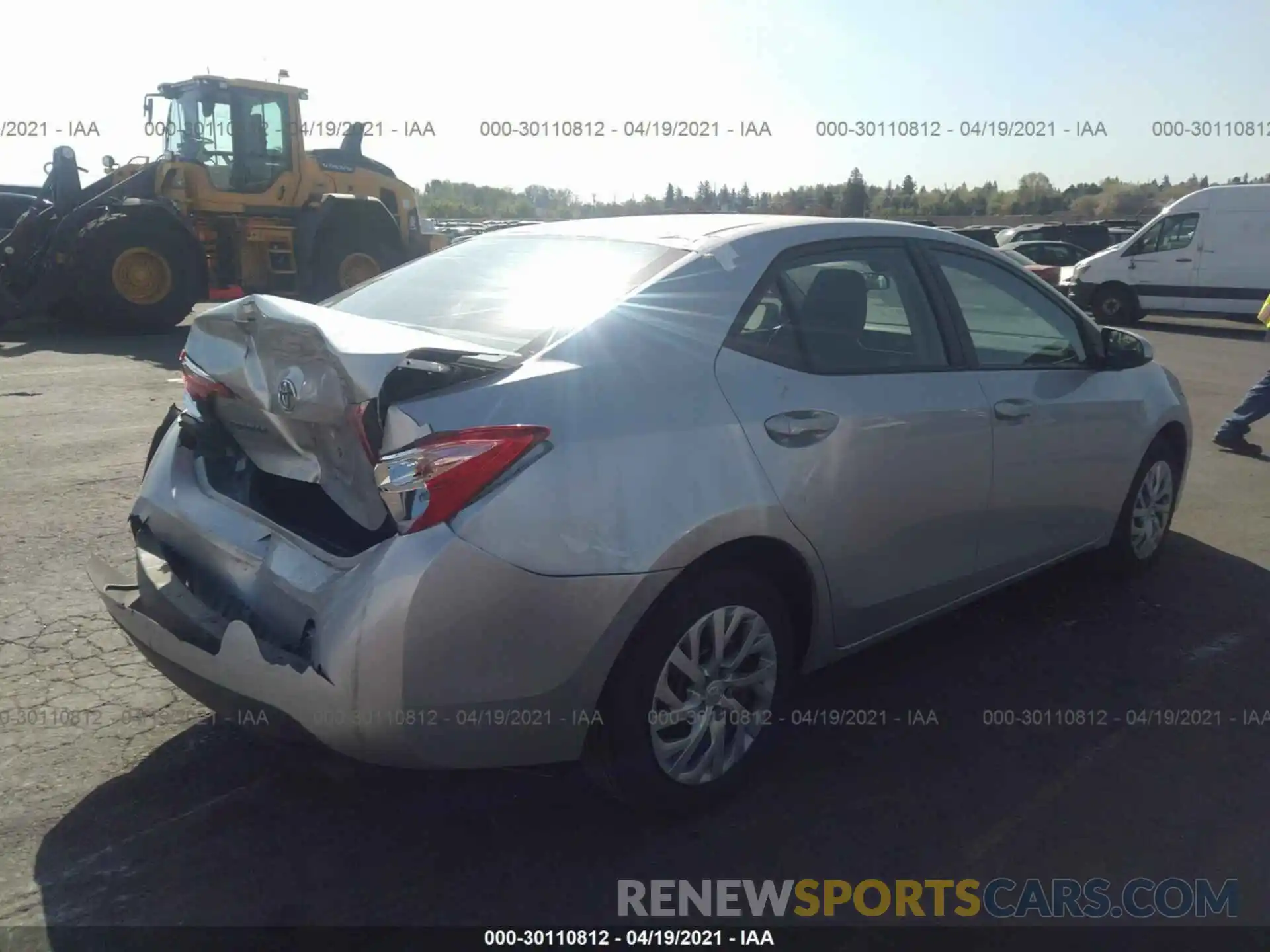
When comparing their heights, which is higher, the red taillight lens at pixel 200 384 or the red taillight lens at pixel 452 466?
the red taillight lens at pixel 200 384

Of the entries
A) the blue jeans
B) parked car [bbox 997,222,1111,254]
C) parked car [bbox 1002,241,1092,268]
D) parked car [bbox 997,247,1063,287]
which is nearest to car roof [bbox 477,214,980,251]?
parked car [bbox 997,247,1063,287]

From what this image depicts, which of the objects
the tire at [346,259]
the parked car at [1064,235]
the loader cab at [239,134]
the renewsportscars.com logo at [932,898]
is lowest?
the renewsportscars.com logo at [932,898]

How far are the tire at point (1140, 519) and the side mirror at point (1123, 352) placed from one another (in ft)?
1.69

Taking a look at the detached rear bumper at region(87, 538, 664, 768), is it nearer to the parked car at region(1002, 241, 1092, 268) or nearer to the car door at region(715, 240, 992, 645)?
the car door at region(715, 240, 992, 645)

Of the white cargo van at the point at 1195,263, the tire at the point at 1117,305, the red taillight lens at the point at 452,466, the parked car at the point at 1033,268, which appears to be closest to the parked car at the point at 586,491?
the red taillight lens at the point at 452,466

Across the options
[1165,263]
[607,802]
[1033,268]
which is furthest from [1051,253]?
[607,802]

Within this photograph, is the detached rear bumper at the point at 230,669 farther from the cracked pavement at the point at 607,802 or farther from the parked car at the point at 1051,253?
the parked car at the point at 1051,253

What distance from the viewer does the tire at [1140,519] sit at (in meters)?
→ 4.88

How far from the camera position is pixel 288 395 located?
2795 millimetres

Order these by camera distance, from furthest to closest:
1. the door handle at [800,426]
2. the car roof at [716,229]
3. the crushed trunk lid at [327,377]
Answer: the car roof at [716,229] → the door handle at [800,426] → the crushed trunk lid at [327,377]

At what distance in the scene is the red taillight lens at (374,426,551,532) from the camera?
252 centimetres

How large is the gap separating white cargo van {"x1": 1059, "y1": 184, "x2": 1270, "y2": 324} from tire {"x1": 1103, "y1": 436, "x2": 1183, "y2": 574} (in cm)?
1403

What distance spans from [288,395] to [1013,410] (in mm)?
2514

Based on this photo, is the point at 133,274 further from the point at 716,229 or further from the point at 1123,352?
the point at 1123,352
